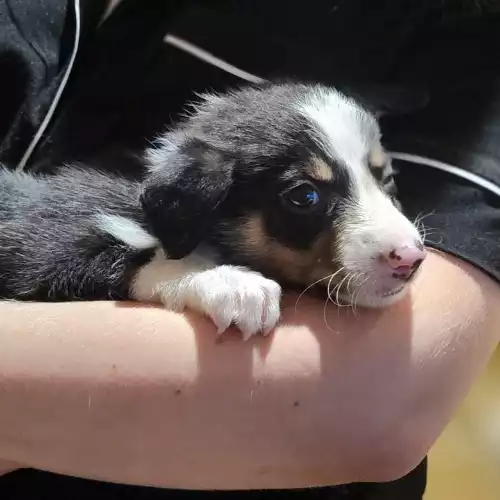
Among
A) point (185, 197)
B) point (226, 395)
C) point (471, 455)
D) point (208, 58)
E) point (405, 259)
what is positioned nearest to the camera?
point (226, 395)

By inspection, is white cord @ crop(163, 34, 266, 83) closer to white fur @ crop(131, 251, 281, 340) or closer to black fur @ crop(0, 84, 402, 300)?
black fur @ crop(0, 84, 402, 300)

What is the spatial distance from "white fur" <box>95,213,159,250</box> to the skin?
0.23 meters

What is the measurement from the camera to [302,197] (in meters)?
1.25

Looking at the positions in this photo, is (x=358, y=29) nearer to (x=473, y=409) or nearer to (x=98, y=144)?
(x=98, y=144)

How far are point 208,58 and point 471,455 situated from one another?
44.6 inches

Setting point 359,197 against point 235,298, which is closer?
point 235,298

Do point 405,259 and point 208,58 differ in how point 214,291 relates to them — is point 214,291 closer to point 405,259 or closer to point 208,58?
point 405,259

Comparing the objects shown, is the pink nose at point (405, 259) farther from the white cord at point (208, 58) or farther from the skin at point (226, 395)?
the white cord at point (208, 58)

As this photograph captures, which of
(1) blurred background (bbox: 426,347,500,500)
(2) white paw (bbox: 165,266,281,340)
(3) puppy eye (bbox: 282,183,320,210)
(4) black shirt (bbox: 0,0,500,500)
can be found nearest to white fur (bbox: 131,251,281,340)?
(2) white paw (bbox: 165,266,281,340)

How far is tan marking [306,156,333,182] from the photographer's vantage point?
1.26m

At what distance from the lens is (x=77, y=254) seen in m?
1.32

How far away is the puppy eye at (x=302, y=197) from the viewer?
125 centimetres

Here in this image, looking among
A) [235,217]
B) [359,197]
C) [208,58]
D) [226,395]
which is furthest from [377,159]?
[226,395]

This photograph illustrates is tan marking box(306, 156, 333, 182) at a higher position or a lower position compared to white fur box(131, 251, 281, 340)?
higher
